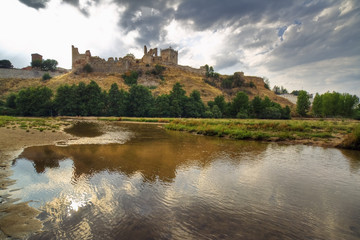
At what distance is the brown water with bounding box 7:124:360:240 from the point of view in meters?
4.67

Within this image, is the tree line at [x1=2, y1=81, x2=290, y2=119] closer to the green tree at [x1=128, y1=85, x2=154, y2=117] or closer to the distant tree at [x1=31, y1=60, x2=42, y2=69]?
the green tree at [x1=128, y1=85, x2=154, y2=117]

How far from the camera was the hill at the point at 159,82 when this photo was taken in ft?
287

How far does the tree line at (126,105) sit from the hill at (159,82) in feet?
76.8

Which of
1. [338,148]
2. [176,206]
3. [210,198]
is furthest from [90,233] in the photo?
[338,148]

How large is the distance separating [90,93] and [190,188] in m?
62.0

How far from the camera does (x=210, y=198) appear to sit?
6.43 m

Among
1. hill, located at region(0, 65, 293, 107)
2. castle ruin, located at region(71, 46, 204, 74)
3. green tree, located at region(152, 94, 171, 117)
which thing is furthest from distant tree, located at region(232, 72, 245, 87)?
green tree, located at region(152, 94, 171, 117)

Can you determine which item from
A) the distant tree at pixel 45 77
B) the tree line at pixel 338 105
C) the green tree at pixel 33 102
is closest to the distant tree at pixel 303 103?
the tree line at pixel 338 105

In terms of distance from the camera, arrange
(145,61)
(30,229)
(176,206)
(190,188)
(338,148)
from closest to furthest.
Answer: (30,229)
(176,206)
(190,188)
(338,148)
(145,61)

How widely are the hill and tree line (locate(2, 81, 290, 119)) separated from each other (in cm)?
2339

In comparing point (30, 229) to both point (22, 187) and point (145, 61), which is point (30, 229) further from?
point (145, 61)

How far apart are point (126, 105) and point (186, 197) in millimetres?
56875

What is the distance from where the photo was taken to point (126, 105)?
60.2 m

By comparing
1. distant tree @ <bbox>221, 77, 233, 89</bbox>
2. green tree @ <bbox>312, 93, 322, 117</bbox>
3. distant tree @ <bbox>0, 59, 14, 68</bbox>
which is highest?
distant tree @ <bbox>0, 59, 14, 68</bbox>
